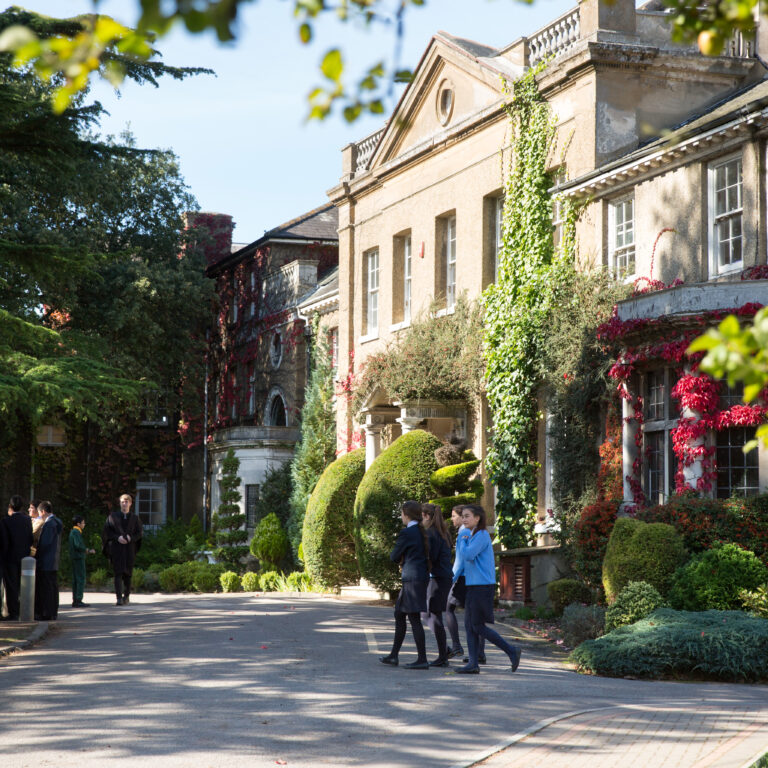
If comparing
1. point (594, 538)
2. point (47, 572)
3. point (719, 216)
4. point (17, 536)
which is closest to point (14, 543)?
point (17, 536)

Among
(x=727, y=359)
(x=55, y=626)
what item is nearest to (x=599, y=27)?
(x=55, y=626)

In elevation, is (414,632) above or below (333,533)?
below

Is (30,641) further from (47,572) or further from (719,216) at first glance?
(719,216)

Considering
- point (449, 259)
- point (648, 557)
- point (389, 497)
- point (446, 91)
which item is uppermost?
point (446, 91)

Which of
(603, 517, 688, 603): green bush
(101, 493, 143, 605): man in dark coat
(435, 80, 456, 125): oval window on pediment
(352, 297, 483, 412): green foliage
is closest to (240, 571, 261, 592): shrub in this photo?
(101, 493, 143, 605): man in dark coat

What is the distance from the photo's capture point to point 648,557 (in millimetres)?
14711

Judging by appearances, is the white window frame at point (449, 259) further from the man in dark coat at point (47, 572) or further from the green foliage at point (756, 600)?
the green foliage at point (756, 600)

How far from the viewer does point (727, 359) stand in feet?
10.5

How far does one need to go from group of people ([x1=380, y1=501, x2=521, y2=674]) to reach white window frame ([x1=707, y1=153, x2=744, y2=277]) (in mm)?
6803

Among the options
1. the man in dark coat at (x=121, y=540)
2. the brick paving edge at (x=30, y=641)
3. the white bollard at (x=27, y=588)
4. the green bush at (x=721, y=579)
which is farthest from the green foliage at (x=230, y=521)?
the green bush at (x=721, y=579)

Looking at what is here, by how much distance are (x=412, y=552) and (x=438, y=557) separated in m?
0.40

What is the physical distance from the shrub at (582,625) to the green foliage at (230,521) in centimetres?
1932

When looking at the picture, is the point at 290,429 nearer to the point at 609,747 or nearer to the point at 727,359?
the point at 609,747

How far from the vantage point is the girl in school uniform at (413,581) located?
12242 mm
